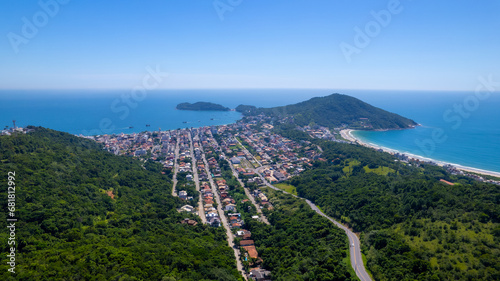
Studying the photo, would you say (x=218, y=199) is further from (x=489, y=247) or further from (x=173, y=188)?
(x=489, y=247)

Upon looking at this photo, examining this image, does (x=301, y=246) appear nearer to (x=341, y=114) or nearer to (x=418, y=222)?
(x=418, y=222)

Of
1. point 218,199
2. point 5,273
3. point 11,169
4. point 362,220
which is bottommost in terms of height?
point 218,199

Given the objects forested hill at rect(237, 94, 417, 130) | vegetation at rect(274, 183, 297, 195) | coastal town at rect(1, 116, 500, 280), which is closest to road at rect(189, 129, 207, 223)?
coastal town at rect(1, 116, 500, 280)

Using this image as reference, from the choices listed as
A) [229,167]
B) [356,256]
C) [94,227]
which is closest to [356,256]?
[356,256]

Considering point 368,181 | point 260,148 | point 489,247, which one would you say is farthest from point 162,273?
point 260,148

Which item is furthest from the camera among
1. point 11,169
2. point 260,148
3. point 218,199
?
point 260,148

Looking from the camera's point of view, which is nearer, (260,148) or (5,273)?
(5,273)
